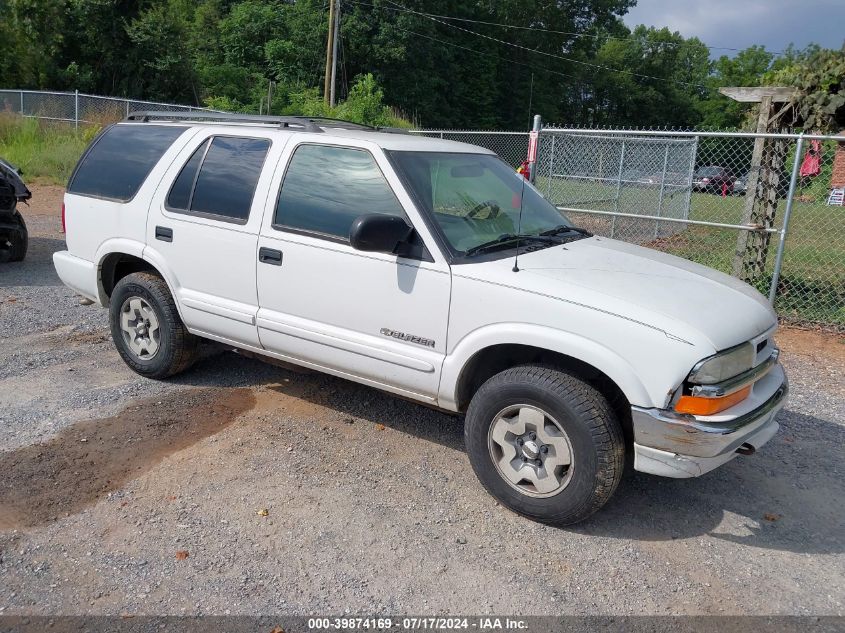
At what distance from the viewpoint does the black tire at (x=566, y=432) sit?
3.45 meters

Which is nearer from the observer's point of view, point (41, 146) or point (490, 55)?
point (41, 146)

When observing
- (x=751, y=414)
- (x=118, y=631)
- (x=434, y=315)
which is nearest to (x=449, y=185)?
(x=434, y=315)

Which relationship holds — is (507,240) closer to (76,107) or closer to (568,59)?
(76,107)

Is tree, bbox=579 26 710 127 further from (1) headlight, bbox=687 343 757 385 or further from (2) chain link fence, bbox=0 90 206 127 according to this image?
(1) headlight, bbox=687 343 757 385

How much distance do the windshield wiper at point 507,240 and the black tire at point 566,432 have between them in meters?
0.71

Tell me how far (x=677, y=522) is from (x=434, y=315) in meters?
1.71

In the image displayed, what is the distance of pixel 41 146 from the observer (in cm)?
1953

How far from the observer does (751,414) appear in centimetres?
360

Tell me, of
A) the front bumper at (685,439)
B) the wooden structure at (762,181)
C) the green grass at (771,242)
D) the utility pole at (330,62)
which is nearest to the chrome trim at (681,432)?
the front bumper at (685,439)

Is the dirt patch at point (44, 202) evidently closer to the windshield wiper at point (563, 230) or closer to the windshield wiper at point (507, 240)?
the windshield wiper at point (563, 230)

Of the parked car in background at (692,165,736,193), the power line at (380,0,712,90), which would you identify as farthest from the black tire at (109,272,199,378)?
the power line at (380,0,712,90)

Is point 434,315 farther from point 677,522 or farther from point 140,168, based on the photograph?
point 140,168

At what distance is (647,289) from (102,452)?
10.7 feet

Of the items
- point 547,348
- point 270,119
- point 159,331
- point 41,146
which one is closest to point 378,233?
point 547,348
